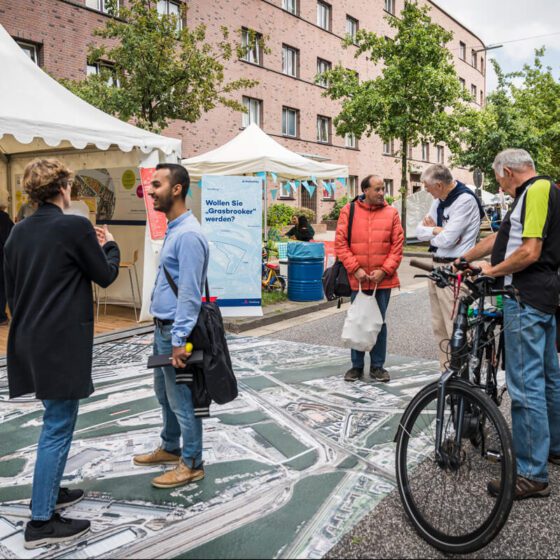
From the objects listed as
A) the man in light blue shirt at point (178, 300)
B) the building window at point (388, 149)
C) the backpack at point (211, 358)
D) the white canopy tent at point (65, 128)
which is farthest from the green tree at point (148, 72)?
the building window at point (388, 149)

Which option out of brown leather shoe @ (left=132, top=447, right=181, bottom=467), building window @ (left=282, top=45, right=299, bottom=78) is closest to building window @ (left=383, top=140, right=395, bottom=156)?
building window @ (left=282, top=45, right=299, bottom=78)

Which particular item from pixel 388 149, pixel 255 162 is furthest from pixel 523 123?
pixel 255 162

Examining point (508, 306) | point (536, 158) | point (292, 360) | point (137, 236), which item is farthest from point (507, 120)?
point (508, 306)

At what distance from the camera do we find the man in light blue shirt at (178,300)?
3258 millimetres

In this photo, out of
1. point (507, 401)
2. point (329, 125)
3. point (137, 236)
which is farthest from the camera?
point (329, 125)

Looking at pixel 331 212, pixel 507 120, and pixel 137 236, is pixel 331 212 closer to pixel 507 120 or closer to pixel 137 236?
pixel 507 120

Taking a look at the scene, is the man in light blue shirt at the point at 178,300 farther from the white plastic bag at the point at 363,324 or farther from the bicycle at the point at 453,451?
the white plastic bag at the point at 363,324

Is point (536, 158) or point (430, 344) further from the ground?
point (536, 158)

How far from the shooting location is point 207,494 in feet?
11.4

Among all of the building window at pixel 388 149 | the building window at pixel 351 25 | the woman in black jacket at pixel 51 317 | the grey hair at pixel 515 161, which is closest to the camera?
the woman in black jacket at pixel 51 317

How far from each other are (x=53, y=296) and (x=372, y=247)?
3.45 meters

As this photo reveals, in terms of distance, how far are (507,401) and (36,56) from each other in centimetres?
1716

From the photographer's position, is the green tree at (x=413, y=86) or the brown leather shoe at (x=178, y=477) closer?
the brown leather shoe at (x=178, y=477)

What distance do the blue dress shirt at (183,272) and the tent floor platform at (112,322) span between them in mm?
4633
